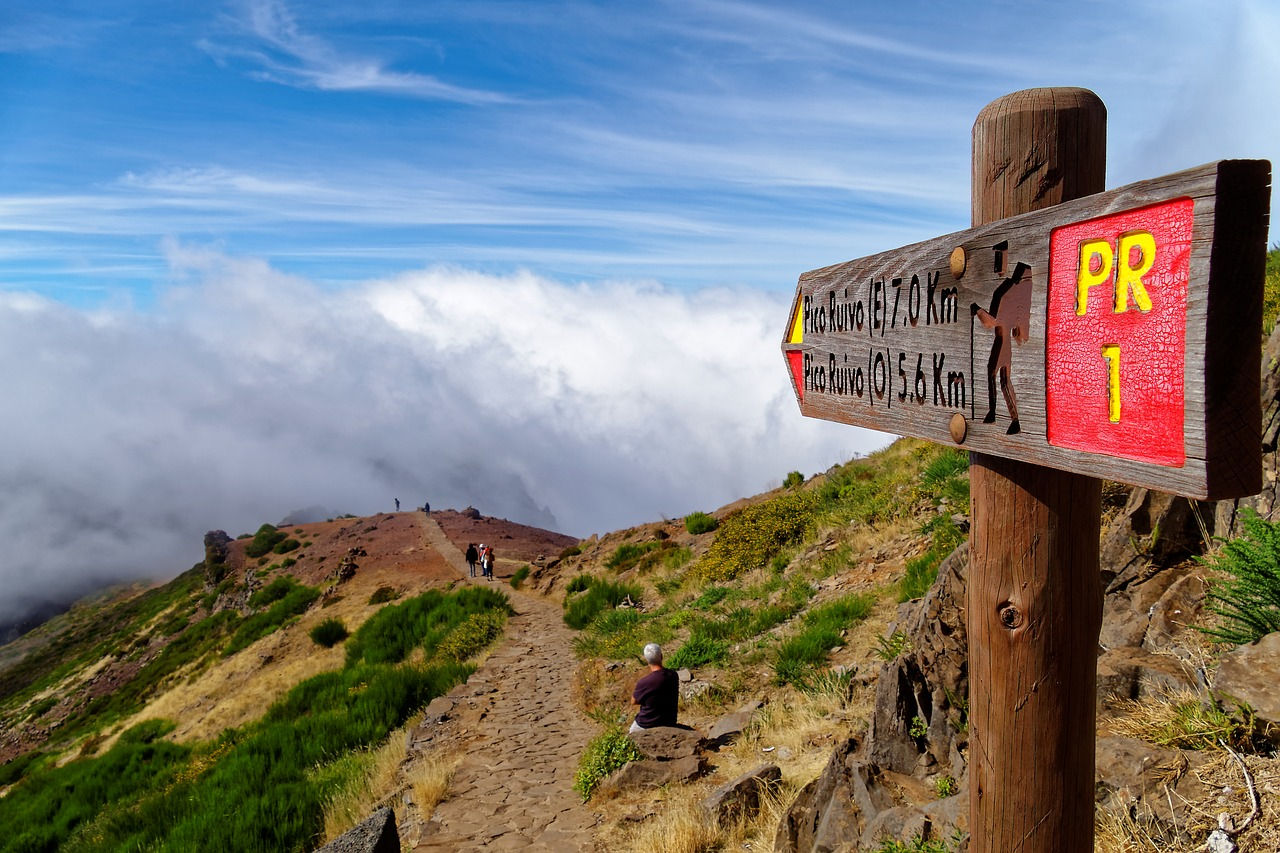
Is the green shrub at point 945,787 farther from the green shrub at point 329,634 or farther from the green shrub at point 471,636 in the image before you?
the green shrub at point 329,634

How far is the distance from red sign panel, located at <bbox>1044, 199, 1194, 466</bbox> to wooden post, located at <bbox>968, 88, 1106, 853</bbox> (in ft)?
1.21

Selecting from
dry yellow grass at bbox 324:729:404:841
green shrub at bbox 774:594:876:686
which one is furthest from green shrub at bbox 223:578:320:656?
green shrub at bbox 774:594:876:686

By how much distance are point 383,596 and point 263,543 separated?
94.8ft

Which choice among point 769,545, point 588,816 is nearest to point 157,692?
point 769,545

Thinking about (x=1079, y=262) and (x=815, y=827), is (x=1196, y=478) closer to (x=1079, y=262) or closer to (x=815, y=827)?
(x=1079, y=262)

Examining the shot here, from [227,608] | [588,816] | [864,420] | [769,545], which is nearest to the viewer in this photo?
[864,420]

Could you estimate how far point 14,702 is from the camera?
4581cm

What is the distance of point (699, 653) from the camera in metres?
10.7

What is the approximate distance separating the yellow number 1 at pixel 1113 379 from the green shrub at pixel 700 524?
66.0 ft

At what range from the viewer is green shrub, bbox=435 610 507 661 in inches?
617

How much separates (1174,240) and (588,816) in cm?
687

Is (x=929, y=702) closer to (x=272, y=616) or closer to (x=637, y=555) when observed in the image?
(x=637, y=555)

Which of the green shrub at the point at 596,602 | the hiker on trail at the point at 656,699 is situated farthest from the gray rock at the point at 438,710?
the green shrub at the point at 596,602

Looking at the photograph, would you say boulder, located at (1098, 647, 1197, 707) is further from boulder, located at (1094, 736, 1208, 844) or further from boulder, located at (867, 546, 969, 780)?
boulder, located at (867, 546, 969, 780)
